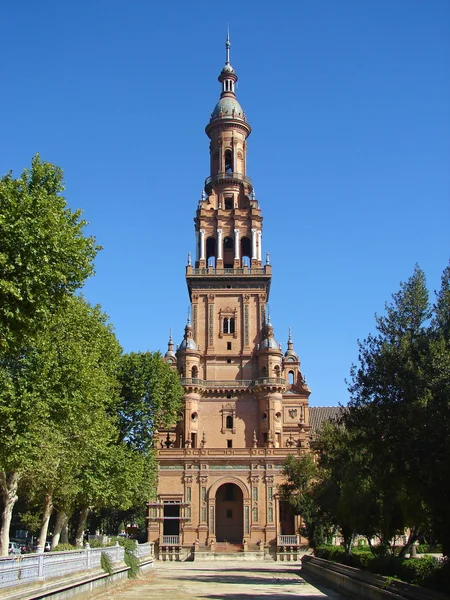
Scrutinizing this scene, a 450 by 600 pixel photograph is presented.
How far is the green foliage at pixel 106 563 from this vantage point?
97.1 ft

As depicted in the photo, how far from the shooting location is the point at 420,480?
1964cm

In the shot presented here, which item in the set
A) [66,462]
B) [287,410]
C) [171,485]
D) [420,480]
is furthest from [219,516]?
[420,480]

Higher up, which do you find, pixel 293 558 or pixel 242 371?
pixel 242 371

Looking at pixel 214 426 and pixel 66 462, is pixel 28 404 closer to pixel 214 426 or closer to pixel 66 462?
pixel 66 462

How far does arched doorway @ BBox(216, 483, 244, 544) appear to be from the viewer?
64875mm

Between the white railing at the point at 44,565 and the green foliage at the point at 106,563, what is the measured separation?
0.23m

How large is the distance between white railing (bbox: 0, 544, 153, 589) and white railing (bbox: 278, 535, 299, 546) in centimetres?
3342

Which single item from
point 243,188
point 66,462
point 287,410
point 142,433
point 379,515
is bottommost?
point 379,515

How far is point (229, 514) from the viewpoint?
6581 centimetres

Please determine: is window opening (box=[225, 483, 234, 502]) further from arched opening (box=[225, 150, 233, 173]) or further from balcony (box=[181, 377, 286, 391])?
arched opening (box=[225, 150, 233, 173])

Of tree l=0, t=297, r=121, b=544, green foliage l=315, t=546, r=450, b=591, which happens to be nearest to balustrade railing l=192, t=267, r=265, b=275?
tree l=0, t=297, r=121, b=544

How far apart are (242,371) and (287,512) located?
15.2 metres

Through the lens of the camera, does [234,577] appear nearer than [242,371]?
Yes

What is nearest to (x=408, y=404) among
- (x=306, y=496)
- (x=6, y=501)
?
(x=6, y=501)
